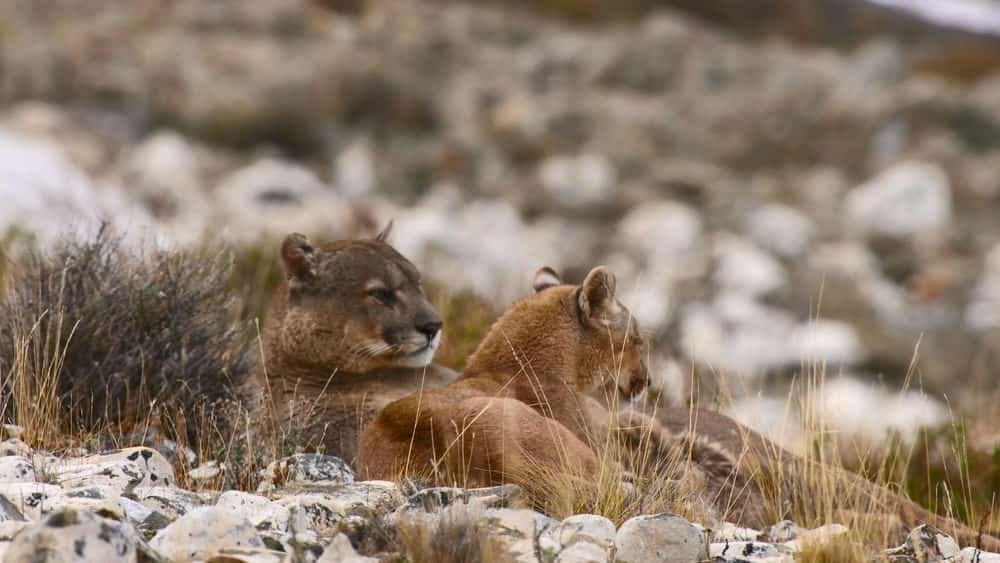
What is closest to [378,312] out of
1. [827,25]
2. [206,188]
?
[206,188]

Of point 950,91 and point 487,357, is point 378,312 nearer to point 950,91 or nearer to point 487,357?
point 487,357

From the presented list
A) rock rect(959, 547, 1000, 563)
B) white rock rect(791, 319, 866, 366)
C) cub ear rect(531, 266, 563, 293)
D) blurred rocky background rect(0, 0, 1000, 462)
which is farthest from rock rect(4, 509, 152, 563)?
white rock rect(791, 319, 866, 366)

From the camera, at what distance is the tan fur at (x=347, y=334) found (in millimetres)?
7898

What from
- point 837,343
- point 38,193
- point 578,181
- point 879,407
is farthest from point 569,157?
point 879,407

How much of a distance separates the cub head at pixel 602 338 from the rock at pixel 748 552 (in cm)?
163

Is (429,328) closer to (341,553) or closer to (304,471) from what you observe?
(304,471)

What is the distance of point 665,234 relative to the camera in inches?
1184

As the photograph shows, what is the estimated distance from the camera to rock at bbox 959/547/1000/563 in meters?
5.72

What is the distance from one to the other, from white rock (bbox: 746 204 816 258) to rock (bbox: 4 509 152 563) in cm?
2620

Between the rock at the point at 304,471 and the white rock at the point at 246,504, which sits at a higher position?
the white rock at the point at 246,504

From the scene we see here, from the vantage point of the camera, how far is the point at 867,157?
37781mm

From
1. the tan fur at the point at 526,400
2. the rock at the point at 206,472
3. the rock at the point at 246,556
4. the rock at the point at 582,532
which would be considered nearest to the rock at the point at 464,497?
the tan fur at the point at 526,400

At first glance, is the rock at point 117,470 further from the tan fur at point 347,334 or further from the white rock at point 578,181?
the white rock at point 578,181

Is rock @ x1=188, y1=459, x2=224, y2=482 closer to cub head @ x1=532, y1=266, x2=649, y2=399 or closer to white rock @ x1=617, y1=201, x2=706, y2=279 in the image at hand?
cub head @ x1=532, y1=266, x2=649, y2=399
